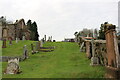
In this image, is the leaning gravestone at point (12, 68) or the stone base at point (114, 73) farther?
the leaning gravestone at point (12, 68)

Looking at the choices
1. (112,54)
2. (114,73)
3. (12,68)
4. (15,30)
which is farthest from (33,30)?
(114,73)

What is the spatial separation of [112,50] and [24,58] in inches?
470

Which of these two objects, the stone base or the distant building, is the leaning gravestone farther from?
the distant building

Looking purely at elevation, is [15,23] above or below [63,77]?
above

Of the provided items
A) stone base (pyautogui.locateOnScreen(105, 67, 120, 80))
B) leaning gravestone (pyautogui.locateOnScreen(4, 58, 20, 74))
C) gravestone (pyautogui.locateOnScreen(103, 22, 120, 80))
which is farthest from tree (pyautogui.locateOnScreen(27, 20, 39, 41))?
stone base (pyautogui.locateOnScreen(105, 67, 120, 80))

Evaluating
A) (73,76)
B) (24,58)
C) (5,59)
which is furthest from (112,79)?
(5,59)

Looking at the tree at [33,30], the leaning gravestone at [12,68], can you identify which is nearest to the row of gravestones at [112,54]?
the leaning gravestone at [12,68]

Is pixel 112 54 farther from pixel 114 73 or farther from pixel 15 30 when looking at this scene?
pixel 15 30

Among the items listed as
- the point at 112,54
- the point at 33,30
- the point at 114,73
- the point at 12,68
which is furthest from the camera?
the point at 33,30

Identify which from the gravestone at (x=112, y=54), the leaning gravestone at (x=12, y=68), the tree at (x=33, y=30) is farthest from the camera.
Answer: the tree at (x=33, y=30)

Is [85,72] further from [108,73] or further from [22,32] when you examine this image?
[22,32]

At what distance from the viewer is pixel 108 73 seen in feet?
32.8

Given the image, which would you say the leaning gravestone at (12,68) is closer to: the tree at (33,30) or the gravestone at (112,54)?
the gravestone at (112,54)

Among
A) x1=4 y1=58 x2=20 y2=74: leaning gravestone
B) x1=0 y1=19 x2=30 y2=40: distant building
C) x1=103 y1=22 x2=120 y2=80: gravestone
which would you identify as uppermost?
x1=0 y1=19 x2=30 y2=40: distant building
